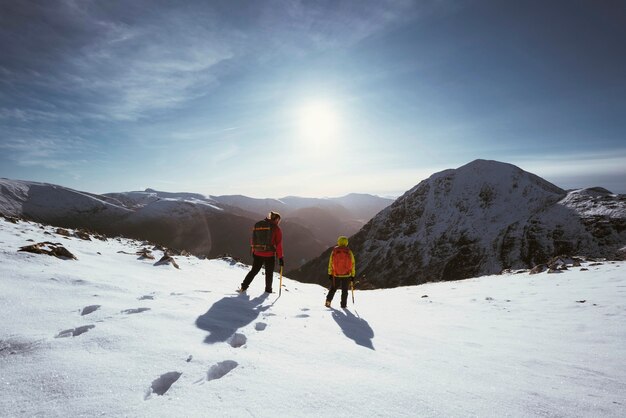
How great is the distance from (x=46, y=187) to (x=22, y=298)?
180m

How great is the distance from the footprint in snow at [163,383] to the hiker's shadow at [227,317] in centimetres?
96

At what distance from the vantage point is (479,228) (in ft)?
257

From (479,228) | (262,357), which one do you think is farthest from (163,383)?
(479,228)

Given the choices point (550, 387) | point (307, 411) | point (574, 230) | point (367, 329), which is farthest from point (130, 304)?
point (574, 230)

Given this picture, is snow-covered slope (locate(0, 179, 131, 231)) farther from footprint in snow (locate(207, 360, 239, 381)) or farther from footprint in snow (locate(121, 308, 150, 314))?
footprint in snow (locate(207, 360, 239, 381))

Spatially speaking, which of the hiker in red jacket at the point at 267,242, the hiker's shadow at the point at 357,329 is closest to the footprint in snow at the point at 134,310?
the hiker's shadow at the point at 357,329

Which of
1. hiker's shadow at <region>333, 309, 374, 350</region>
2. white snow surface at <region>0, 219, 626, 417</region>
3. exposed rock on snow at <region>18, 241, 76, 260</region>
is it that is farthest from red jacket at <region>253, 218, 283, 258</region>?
exposed rock on snow at <region>18, 241, 76, 260</region>

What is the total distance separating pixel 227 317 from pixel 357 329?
2538mm

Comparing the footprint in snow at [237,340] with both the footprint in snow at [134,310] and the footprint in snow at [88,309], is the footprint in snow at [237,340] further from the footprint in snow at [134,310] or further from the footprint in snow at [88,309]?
the footprint in snow at [88,309]

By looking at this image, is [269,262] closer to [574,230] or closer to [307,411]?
[307,411]

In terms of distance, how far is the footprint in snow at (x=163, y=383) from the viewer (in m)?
2.80

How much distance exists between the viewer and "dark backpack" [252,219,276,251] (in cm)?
906

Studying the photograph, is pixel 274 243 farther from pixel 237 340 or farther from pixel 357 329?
pixel 237 340

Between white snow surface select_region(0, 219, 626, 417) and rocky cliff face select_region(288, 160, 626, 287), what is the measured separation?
65367 millimetres
